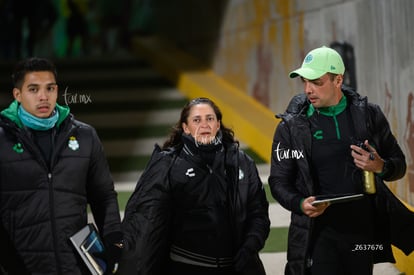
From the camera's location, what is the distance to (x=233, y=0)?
1249cm

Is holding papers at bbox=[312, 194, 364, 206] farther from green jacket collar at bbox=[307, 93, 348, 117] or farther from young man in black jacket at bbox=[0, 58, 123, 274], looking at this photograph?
young man in black jacket at bbox=[0, 58, 123, 274]

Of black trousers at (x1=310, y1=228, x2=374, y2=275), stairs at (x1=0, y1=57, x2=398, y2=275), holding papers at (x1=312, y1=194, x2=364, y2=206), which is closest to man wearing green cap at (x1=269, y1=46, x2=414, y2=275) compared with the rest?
black trousers at (x1=310, y1=228, x2=374, y2=275)

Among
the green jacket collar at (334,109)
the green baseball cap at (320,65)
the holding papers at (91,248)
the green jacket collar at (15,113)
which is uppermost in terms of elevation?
the green baseball cap at (320,65)

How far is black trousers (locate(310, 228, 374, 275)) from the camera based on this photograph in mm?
4910

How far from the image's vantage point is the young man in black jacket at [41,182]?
4312 mm

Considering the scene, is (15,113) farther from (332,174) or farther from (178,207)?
(332,174)

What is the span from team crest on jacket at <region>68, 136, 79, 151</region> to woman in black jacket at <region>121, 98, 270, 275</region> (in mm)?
704

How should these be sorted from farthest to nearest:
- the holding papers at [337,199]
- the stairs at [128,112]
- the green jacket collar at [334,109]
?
1. the stairs at [128,112]
2. the green jacket collar at [334,109]
3. the holding papers at [337,199]

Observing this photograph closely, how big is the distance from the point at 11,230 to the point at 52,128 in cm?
57

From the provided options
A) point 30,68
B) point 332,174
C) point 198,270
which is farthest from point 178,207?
point 30,68

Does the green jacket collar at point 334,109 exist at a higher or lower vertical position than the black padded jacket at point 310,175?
higher

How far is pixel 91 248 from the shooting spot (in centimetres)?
429

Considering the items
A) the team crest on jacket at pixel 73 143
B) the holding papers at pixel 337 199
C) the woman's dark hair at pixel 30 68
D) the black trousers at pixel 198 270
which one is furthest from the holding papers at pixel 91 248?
the holding papers at pixel 337 199

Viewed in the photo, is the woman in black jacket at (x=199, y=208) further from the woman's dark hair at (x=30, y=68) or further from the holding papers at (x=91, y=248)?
the woman's dark hair at (x=30, y=68)
